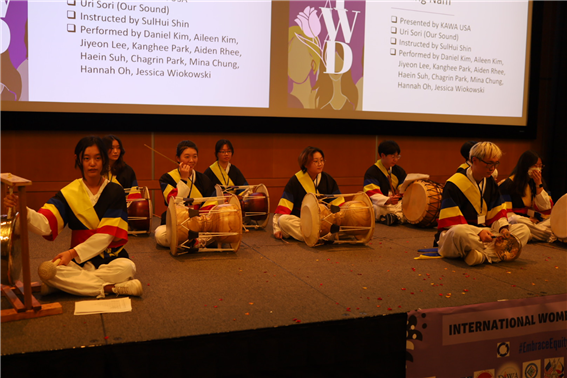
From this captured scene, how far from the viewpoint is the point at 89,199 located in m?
2.55

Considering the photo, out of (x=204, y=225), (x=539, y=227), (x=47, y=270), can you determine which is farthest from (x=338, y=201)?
(x=47, y=270)

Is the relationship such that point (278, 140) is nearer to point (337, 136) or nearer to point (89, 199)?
point (337, 136)

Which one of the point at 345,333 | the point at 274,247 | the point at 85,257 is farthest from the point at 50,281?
the point at 274,247

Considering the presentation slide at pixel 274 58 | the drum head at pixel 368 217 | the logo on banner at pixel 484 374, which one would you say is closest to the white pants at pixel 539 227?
the drum head at pixel 368 217

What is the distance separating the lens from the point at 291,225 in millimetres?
4137

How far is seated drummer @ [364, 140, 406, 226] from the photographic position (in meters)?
5.09

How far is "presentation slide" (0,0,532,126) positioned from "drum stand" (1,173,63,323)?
116 inches

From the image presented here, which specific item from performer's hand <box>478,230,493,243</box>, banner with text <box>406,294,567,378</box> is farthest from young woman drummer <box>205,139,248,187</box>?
banner with text <box>406,294,567,378</box>

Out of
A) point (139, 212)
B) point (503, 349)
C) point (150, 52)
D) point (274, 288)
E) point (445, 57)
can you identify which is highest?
point (445, 57)

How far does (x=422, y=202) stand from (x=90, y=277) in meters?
3.25

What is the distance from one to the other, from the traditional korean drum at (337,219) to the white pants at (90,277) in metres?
1.57

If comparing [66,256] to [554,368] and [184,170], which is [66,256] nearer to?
[184,170]

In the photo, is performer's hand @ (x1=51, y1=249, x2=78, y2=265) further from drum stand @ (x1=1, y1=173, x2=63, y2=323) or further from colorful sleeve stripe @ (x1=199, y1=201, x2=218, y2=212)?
colorful sleeve stripe @ (x1=199, y1=201, x2=218, y2=212)

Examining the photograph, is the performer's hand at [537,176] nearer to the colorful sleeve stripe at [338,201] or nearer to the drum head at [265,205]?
the colorful sleeve stripe at [338,201]
